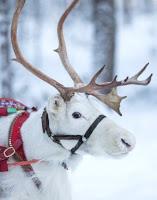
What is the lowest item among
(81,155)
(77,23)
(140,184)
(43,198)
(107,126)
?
(77,23)

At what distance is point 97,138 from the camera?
15.8ft

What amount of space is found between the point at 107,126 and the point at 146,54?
2462 centimetres

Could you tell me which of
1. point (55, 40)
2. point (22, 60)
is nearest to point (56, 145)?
point (22, 60)

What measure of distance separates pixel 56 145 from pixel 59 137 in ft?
0.44

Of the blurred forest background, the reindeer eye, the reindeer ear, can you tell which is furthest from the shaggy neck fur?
the blurred forest background

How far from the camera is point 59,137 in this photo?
4.92 meters

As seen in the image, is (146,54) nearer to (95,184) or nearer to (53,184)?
(95,184)

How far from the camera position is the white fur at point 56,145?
4793mm

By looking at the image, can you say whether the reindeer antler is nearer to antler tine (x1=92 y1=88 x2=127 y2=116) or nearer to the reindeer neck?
antler tine (x1=92 y1=88 x2=127 y2=116)

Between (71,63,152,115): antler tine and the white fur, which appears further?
(71,63,152,115): antler tine

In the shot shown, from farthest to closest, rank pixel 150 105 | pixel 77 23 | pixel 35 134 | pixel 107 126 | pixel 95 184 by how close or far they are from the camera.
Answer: pixel 77 23 < pixel 150 105 < pixel 95 184 < pixel 35 134 < pixel 107 126

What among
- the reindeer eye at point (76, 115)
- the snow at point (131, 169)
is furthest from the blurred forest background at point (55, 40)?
the reindeer eye at point (76, 115)

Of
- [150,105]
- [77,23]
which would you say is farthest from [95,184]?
[77,23]

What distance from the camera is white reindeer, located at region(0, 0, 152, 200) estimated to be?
4.83m
